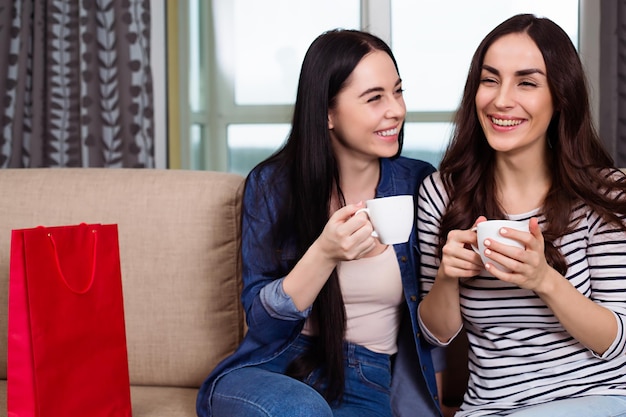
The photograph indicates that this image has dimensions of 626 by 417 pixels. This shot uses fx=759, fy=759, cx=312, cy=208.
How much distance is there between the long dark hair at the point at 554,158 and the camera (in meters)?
1.41

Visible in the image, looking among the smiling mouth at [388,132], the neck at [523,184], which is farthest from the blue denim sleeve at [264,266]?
the neck at [523,184]

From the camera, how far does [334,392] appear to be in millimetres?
1497

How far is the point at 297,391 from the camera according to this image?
1.33 metres

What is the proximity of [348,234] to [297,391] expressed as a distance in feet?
0.95

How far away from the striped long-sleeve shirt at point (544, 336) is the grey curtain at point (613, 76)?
179 cm

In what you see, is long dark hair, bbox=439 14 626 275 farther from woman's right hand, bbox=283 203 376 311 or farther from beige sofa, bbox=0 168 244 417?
beige sofa, bbox=0 168 244 417

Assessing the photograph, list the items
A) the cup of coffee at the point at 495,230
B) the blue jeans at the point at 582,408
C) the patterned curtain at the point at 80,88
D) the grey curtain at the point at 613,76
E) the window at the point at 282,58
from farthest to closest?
the window at the point at 282,58, the patterned curtain at the point at 80,88, the grey curtain at the point at 613,76, the blue jeans at the point at 582,408, the cup of coffee at the point at 495,230

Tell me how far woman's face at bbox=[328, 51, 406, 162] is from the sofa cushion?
335 millimetres

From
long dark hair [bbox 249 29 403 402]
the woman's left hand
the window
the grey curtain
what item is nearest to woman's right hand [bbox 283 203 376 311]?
long dark hair [bbox 249 29 403 402]

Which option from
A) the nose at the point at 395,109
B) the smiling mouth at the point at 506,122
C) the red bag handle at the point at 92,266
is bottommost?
the red bag handle at the point at 92,266

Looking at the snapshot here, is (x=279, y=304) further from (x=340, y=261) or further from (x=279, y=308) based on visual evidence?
(x=340, y=261)

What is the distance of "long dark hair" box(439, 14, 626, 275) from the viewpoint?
1.41m

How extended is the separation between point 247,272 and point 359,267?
232 millimetres

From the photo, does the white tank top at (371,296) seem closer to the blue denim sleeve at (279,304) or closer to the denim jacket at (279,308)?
the denim jacket at (279,308)
